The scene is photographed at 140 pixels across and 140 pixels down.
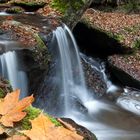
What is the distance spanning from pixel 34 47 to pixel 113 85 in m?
3.53

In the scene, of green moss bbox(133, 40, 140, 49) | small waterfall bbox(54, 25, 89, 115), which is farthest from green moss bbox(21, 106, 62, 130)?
green moss bbox(133, 40, 140, 49)

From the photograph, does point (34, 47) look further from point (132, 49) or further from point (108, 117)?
point (132, 49)

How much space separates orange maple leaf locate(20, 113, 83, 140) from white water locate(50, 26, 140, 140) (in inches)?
184

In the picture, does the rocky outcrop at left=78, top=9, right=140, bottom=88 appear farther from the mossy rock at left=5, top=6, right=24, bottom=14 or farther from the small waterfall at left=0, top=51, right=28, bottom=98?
the small waterfall at left=0, top=51, right=28, bottom=98

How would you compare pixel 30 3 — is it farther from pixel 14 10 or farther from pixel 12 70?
pixel 12 70

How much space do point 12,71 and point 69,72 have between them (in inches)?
92.7

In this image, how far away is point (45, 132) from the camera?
2129 mm

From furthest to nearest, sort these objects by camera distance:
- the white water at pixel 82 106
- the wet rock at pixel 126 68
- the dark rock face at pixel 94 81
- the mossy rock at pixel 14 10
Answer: the mossy rock at pixel 14 10
the wet rock at pixel 126 68
the dark rock face at pixel 94 81
the white water at pixel 82 106

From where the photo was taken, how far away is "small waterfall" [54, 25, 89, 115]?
8578mm

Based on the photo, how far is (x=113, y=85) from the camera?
32.8 feet

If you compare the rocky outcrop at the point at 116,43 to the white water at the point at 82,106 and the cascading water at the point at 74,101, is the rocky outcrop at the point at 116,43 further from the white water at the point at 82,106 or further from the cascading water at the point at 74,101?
the cascading water at the point at 74,101

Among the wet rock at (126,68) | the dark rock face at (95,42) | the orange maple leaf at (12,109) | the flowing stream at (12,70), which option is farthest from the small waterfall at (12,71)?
the orange maple leaf at (12,109)

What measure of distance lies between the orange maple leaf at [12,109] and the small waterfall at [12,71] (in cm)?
444

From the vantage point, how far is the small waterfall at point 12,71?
6808 millimetres
